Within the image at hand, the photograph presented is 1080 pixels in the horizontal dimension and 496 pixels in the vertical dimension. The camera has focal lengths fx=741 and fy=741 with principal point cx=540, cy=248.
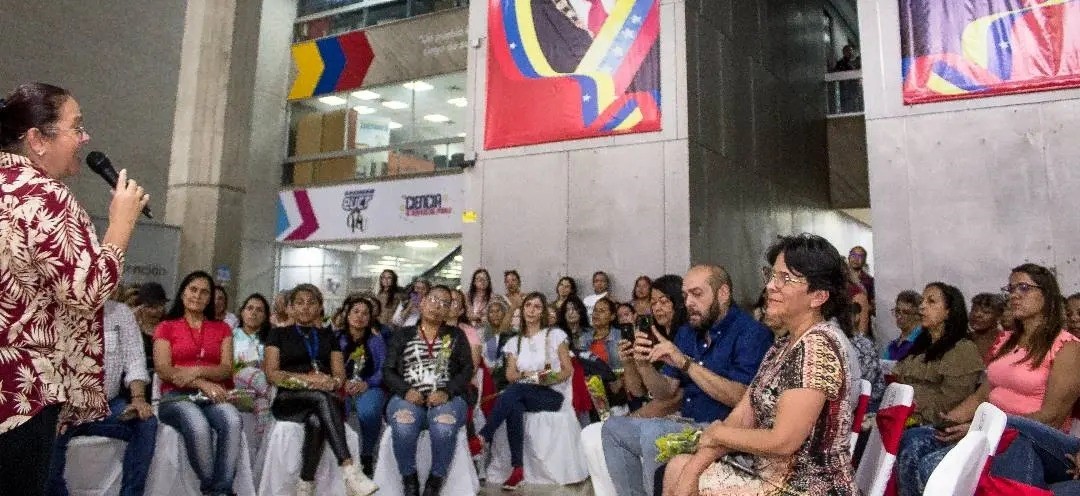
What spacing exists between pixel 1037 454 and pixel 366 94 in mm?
12197

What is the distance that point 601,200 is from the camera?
28.5 ft

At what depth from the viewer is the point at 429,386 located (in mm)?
4551

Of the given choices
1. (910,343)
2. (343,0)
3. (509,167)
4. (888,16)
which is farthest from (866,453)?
(343,0)

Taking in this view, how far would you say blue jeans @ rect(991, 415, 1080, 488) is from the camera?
2.72 meters

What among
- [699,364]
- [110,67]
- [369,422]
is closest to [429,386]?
[369,422]

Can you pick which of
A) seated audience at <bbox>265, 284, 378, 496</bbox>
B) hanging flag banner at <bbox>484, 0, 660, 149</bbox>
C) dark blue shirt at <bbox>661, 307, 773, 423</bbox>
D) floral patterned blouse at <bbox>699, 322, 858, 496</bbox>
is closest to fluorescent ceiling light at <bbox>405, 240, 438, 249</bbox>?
hanging flag banner at <bbox>484, 0, 660, 149</bbox>

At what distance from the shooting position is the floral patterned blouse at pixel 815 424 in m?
1.86

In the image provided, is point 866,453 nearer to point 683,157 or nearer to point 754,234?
point 683,157

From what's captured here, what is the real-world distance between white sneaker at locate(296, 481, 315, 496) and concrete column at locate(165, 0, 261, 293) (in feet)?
22.7

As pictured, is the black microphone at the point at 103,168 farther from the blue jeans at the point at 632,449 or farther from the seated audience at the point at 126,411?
the seated audience at the point at 126,411

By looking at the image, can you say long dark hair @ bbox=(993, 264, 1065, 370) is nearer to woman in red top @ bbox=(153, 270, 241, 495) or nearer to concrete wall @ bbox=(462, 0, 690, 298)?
woman in red top @ bbox=(153, 270, 241, 495)

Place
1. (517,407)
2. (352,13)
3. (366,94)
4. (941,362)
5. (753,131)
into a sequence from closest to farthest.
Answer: (941,362) < (517,407) < (753,131) < (366,94) < (352,13)

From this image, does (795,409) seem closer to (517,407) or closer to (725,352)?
(725,352)

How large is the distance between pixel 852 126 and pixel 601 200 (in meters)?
5.51
